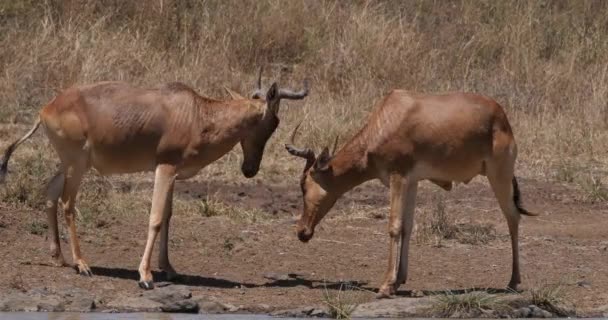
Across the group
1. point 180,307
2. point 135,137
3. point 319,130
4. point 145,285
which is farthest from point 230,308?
point 319,130

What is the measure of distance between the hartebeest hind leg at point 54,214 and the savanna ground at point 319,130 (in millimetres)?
156

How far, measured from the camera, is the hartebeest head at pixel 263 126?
1138cm

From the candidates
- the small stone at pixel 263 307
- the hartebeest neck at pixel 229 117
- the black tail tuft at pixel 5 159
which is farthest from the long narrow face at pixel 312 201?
the black tail tuft at pixel 5 159

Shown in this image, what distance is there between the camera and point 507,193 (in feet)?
36.3

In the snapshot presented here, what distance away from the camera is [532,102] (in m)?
17.2

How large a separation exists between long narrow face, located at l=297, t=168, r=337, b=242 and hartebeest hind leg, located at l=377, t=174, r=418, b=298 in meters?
0.68

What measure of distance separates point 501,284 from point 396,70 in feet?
21.3

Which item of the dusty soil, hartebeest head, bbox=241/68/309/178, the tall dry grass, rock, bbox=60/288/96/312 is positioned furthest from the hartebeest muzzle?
the tall dry grass

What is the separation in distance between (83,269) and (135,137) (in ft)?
3.39

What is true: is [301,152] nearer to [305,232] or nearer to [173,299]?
[305,232]

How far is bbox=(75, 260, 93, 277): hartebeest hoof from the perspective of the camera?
1105 cm

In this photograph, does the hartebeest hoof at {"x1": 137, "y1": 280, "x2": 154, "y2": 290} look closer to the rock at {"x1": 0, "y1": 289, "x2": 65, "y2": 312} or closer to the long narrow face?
the rock at {"x1": 0, "y1": 289, "x2": 65, "y2": 312}

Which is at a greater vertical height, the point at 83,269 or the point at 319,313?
the point at 83,269

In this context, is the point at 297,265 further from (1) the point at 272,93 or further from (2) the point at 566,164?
(2) the point at 566,164
